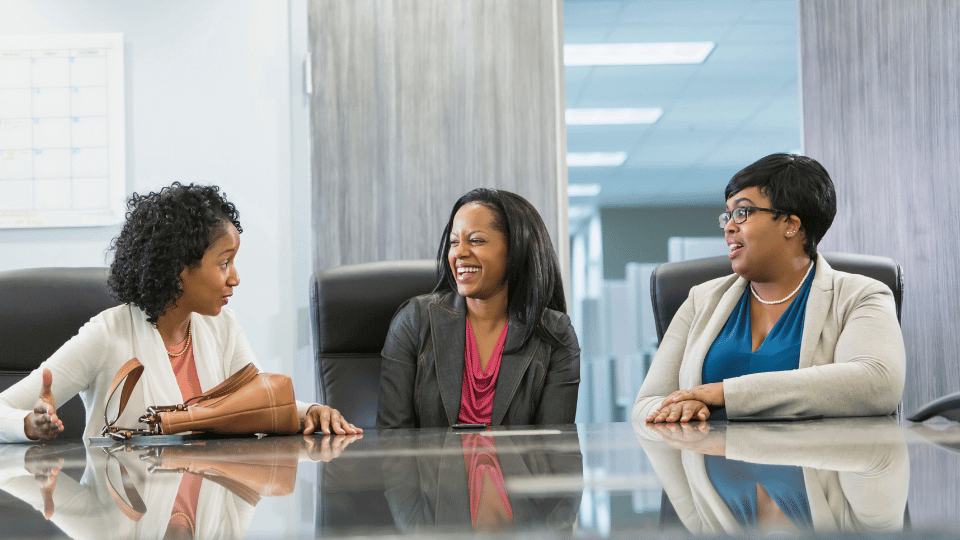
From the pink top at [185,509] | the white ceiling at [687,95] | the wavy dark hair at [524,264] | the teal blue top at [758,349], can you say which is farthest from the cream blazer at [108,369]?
the white ceiling at [687,95]

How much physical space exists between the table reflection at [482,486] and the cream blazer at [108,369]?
786 millimetres

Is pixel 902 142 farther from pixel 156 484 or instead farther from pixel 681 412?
pixel 156 484

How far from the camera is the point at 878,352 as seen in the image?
1.57 m

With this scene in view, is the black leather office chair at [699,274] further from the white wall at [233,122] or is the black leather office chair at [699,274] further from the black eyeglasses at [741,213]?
the white wall at [233,122]

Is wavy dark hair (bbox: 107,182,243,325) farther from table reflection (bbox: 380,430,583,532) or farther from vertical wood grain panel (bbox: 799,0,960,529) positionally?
vertical wood grain panel (bbox: 799,0,960,529)

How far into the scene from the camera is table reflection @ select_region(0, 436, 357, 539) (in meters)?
0.41


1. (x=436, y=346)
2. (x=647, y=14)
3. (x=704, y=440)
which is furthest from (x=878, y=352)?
(x=647, y=14)

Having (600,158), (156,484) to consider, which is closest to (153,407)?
(156,484)

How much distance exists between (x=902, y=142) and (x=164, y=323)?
2568mm

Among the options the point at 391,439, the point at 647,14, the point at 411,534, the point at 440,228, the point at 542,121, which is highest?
the point at 647,14

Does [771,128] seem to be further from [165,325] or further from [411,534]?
[411,534]

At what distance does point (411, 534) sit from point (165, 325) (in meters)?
1.53

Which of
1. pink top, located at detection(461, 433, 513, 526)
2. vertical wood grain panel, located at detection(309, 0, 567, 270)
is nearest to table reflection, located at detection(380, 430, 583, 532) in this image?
pink top, located at detection(461, 433, 513, 526)

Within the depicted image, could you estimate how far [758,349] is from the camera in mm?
1798
